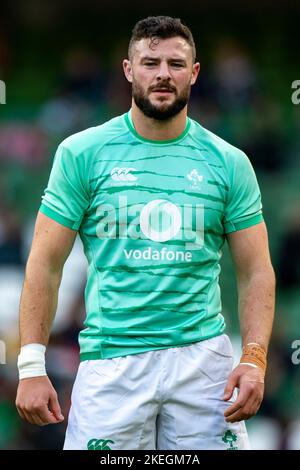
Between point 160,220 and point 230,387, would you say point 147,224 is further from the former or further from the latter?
point 230,387

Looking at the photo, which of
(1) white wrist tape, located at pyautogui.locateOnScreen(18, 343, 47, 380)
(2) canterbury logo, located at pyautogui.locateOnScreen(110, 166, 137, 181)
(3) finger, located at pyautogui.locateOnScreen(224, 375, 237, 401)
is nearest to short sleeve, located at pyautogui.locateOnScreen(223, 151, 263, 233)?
(2) canterbury logo, located at pyautogui.locateOnScreen(110, 166, 137, 181)

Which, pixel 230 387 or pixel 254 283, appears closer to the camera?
pixel 230 387

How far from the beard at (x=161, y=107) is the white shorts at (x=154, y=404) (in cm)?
99

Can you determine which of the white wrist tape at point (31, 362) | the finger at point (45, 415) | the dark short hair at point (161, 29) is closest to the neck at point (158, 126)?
the dark short hair at point (161, 29)

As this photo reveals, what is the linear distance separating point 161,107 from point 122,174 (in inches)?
13.1

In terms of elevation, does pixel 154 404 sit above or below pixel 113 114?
below

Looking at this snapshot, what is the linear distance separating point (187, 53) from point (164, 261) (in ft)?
2.98

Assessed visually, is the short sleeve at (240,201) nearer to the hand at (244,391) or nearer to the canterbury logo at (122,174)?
the canterbury logo at (122,174)

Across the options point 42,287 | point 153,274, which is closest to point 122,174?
point 153,274

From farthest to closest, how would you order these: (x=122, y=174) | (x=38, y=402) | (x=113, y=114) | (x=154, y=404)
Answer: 1. (x=113, y=114)
2. (x=122, y=174)
3. (x=154, y=404)
4. (x=38, y=402)

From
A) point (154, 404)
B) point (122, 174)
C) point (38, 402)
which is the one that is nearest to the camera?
point (38, 402)

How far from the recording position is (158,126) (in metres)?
4.80
